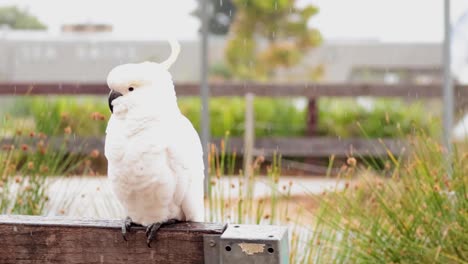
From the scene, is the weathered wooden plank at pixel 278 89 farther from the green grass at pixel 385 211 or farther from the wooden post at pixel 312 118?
the green grass at pixel 385 211

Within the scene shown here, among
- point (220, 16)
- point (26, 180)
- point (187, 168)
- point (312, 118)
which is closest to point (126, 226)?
point (187, 168)

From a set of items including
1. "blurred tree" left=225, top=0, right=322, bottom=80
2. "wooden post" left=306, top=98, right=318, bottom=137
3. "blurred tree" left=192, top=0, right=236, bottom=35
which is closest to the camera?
"wooden post" left=306, top=98, right=318, bottom=137

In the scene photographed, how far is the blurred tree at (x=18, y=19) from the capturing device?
5738 mm

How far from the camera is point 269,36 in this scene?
6.23 metres

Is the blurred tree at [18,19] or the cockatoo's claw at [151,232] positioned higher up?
the cockatoo's claw at [151,232]

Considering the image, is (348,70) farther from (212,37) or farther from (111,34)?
(111,34)

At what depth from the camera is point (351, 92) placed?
4.75 metres

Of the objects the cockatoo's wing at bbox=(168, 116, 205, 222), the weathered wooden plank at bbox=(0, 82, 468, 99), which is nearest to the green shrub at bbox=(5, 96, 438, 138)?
the weathered wooden plank at bbox=(0, 82, 468, 99)

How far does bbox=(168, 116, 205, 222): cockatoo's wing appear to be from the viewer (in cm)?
114

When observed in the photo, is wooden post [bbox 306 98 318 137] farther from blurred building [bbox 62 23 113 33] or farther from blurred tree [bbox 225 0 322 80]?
blurred building [bbox 62 23 113 33]

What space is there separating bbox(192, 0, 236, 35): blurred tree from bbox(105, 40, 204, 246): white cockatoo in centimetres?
448

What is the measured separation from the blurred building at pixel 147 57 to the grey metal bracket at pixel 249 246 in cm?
436

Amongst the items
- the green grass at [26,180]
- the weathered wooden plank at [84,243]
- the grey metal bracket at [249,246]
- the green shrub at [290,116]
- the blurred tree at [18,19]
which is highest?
the grey metal bracket at [249,246]

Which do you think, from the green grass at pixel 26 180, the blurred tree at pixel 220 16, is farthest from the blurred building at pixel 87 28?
the green grass at pixel 26 180
